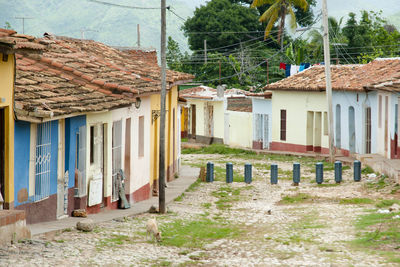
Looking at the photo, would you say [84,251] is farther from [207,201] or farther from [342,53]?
[342,53]

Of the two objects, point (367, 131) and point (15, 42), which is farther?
point (367, 131)

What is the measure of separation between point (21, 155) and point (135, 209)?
17.2 ft

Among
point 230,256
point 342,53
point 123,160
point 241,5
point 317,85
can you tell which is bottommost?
point 230,256

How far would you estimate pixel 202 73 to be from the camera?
2167 inches

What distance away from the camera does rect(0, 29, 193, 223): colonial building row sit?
12.5 meters

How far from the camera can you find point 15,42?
11562 mm

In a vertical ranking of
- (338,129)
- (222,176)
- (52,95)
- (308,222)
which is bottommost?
(308,222)

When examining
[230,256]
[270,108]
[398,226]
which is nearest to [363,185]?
[398,226]

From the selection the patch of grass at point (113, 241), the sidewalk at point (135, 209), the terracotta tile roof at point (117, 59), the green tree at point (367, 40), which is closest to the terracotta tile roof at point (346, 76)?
the sidewalk at point (135, 209)

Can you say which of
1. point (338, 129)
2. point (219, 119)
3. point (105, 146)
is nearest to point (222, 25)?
point (219, 119)

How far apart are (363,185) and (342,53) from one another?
3121cm

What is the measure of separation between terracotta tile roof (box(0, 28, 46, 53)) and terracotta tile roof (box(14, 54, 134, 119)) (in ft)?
3.30

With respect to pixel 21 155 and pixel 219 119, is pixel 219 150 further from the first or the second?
pixel 21 155

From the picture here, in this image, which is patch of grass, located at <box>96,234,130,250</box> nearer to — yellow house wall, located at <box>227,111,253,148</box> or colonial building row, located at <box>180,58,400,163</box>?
colonial building row, located at <box>180,58,400,163</box>
